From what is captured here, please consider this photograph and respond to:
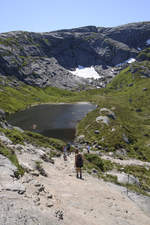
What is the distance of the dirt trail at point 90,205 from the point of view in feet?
39.0

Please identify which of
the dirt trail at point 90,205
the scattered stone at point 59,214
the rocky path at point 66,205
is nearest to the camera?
the rocky path at point 66,205

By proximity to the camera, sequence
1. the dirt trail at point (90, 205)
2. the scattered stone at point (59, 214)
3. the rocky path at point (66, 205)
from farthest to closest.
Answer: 1. the dirt trail at point (90, 205)
2. the scattered stone at point (59, 214)
3. the rocky path at point (66, 205)

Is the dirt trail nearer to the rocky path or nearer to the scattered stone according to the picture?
the rocky path

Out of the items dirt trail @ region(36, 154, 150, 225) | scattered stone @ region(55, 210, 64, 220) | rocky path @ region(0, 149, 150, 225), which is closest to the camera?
rocky path @ region(0, 149, 150, 225)

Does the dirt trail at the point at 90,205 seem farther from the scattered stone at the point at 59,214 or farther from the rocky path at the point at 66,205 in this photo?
the scattered stone at the point at 59,214

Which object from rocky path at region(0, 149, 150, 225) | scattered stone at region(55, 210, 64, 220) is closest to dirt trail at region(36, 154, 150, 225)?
rocky path at region(0, 149, 150, 225)

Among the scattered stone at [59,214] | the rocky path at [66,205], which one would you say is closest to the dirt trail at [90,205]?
the rocky path at [66,205]

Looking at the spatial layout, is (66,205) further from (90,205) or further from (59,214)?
(90,205)

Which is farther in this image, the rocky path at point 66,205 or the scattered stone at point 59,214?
the scattered stone at point 59,214

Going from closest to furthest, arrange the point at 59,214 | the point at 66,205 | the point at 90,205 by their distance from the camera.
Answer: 1. the point at 59,214
2. the point at 66,205
3. the point at 90,205

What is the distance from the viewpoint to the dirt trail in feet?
39.0

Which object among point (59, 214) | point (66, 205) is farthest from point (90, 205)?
point (59, 214)

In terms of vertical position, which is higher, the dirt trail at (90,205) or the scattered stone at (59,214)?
the scattered stone at (59,214)

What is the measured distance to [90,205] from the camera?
551 inches
